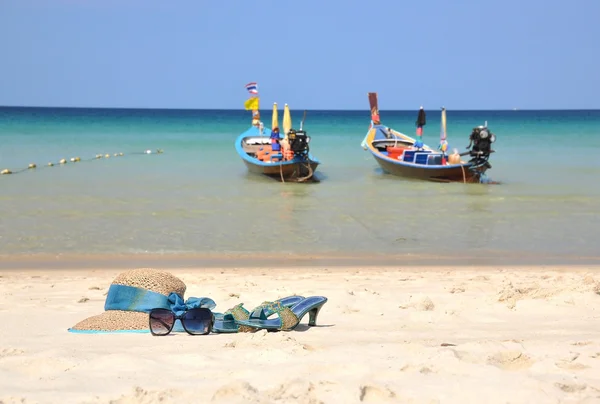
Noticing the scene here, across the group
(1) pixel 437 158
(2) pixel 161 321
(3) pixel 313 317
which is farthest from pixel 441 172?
(2) pixel 161 321

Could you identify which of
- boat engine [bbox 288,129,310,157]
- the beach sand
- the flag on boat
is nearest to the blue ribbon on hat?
the beach sand

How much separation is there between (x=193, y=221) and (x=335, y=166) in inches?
586

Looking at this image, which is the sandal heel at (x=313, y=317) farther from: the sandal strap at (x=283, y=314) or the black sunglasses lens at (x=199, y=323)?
the black sunglasses lens at (x=199, y=323)

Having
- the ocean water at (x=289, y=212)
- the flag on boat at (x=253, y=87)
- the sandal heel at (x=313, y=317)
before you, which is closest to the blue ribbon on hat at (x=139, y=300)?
the sandal heel at (x=313, y=317)

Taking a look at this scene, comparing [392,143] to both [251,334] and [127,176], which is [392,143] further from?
[251,334]

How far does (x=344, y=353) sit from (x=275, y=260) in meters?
5.83

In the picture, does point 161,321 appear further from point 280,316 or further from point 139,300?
point 280,316

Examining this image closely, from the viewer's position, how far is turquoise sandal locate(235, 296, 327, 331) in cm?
482

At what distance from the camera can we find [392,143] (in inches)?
997

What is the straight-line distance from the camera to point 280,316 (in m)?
4.89

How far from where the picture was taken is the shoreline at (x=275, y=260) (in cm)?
947

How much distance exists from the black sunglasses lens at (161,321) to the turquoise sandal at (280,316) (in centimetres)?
44

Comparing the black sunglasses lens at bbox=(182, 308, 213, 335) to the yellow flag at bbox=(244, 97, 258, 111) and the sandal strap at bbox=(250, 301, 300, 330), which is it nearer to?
the sandal strap at bbox=(250, 301, 300, 330)

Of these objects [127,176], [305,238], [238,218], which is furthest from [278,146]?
[305,238]
